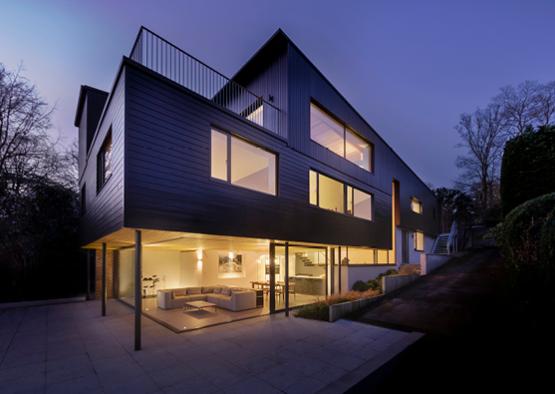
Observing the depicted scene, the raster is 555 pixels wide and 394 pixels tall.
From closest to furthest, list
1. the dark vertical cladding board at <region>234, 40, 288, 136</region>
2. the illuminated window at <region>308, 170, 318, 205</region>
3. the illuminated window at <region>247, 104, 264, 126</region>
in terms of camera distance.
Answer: the dark vertical cladding board at <region>234, 40, 288, 136</region>, the illuminated window at <region>247, 104, 264, 126</region>, the illuminated window at <region>308, 170, 318, 205</region>

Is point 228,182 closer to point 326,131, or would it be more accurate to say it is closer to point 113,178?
point 113,178

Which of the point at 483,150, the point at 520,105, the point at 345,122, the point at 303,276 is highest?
the point at 520,105

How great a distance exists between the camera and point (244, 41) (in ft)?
293

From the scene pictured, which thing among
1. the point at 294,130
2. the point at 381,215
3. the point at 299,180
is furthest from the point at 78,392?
the point at 381,215

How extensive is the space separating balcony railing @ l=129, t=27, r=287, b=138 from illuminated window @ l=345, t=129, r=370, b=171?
4.94 meters

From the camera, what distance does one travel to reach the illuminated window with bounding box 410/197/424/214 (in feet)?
70.5

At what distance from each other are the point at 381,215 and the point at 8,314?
53.0 ft

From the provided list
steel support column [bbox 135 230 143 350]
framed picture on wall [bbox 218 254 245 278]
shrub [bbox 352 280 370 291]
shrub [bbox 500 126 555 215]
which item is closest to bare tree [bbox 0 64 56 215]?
framed picture on wall [bbox 218 254 245 278]

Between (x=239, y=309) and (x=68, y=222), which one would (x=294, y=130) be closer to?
(x=239, y=309)

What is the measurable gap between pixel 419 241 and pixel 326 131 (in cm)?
1514

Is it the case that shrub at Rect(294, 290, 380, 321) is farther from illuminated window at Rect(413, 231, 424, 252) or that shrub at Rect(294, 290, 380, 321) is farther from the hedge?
illuminated window at Rect(413, 231, 424, 252)

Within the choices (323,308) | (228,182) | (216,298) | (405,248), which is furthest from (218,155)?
(405,248)

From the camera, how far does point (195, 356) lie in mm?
5566

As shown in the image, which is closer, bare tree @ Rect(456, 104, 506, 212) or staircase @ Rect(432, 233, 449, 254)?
staircase @ Rect(432, 233, 449, 254)
